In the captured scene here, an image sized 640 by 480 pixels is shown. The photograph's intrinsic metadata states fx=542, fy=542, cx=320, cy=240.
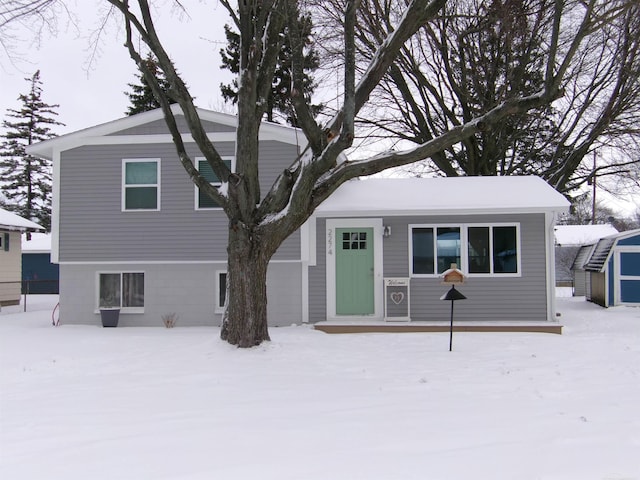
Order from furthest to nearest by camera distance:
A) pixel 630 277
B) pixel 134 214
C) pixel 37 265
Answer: pixel 37 265 → pixel 630 277 → pixel 134 214

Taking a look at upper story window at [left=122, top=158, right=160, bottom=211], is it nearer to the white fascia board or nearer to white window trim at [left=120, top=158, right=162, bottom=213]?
white window trim at [left=120, top=158, right=162, bottom=213]

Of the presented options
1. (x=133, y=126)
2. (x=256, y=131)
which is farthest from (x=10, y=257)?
(x=256, y=131)

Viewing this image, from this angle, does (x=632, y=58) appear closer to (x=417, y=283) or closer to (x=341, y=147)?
(x=417, y=283)

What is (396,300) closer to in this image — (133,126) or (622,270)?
(133,126)

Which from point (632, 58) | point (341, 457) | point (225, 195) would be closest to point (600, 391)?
point (341, 457)

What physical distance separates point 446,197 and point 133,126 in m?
7.22

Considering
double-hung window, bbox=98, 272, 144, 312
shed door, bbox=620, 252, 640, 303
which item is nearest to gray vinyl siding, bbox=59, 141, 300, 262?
double-hung window, bbox=98, 272, 144, 312

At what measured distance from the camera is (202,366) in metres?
7.41

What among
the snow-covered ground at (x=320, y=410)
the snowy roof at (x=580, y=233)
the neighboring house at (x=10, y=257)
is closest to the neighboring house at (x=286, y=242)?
the snow-covered ground at (x=320, y=410)

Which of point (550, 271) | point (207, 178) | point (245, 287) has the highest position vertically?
point (207, 178)

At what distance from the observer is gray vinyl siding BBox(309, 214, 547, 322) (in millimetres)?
11719

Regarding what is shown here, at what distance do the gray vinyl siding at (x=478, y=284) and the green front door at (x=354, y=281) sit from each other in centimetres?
35

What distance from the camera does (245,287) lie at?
27.7 feet

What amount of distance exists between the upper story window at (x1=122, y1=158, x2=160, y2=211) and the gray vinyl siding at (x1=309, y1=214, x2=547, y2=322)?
387cm
